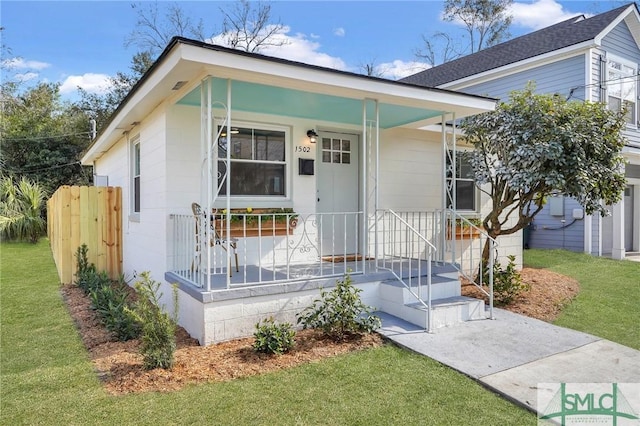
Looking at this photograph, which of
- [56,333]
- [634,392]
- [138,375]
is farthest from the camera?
[56,333]

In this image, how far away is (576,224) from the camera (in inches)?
420

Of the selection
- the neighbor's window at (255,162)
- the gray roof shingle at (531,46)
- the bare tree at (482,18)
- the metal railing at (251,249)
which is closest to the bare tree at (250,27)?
the gray roof shingle at (531,46)

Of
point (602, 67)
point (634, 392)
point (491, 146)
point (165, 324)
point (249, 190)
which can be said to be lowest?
point (634, 392)

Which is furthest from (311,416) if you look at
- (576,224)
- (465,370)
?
(576,224)

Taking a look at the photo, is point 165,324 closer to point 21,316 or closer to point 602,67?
point 21,316

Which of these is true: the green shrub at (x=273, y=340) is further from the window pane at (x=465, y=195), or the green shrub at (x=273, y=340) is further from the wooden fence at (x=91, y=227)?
the window pane at (x=465, y=195)

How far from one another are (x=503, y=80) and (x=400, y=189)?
708 cm

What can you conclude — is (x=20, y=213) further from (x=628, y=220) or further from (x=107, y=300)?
(x=628, y=220)

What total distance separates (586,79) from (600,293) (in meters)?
6.15

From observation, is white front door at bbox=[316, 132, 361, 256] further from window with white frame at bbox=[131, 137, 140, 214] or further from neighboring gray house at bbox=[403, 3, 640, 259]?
neighboring gray house at bbox=[403, 3, 640, 259]

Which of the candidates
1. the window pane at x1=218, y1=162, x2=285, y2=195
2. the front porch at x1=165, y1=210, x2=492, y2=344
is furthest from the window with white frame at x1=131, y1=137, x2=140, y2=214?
the front porch at x1=165, y1=210, x2=492, y2=344

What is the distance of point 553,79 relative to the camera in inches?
433

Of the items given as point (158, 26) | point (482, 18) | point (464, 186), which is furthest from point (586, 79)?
point (158, 26)

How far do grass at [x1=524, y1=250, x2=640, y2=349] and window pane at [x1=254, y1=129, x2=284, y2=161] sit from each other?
168 inches
